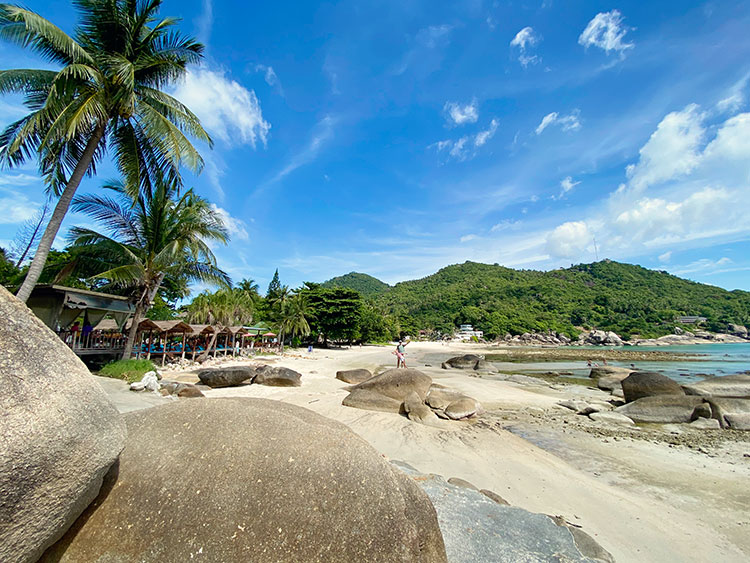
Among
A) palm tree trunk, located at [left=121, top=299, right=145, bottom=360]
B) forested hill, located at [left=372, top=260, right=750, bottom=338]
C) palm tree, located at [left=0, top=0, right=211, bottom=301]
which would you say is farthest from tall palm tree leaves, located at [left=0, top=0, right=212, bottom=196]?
forested hill, located at [left=372, top=260, right=750, bottom=338]

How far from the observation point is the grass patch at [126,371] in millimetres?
12622

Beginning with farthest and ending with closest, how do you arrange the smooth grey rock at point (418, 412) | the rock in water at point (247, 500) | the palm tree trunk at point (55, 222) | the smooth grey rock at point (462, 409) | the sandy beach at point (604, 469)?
1. the smooth grey rock at point (462, 409)
2. the palm tree trunk at point (55, 222)
3. the smooth grey rock at point (418, 412)
4. the sandy beach at point (604, 469)
5. the rock in water at point (247, 500)

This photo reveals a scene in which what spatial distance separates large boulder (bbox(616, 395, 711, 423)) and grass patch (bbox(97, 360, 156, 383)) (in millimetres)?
17741

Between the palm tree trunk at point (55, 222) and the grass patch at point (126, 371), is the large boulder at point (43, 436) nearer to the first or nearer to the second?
the palm tree trunk at point (55, 222)

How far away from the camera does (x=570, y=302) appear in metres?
110

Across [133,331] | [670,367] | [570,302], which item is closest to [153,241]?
[133,331]

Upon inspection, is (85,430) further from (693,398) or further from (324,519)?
(693,398)

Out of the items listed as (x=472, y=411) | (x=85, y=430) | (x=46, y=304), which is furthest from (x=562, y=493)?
(x=46, y=304)

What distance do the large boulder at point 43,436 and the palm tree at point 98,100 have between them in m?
11.1

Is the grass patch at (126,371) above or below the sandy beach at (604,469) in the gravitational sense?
above

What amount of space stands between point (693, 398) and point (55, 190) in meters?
24.0

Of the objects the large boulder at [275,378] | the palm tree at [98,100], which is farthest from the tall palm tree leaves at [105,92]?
the large boulder at [275,378]

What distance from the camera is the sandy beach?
476 centimetres

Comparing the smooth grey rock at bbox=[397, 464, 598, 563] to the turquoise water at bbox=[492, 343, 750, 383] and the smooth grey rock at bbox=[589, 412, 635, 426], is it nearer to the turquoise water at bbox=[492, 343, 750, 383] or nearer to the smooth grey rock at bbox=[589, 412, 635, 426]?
the smooth grey rock at bbox=[589, 412, 635, 426]
